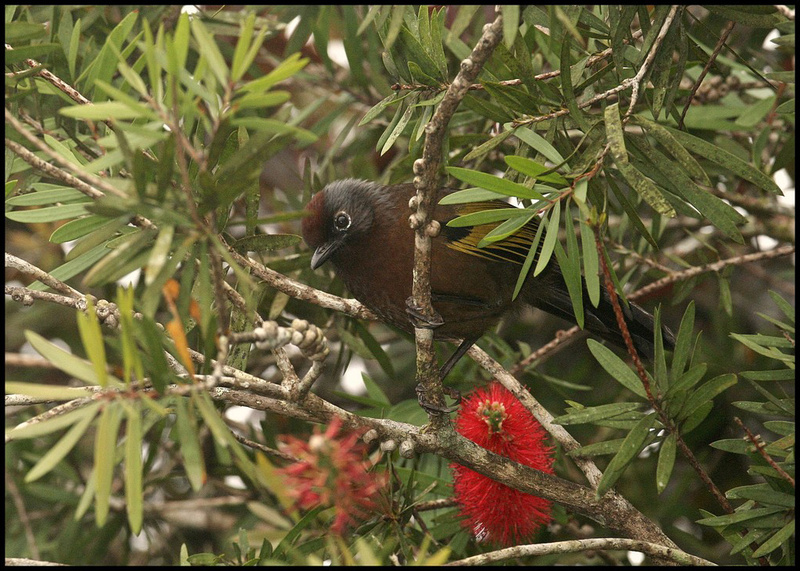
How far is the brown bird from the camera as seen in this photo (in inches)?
137

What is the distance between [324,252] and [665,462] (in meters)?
1.80

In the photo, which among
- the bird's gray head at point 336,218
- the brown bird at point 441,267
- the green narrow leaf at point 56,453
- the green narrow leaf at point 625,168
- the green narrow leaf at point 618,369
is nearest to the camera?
the green narrow leaf at point 56,453

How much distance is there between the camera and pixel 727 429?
455 centimetres

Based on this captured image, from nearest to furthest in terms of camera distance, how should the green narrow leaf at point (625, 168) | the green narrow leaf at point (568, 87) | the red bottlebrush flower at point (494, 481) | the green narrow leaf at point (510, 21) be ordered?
the green narrow leaf at point (510, 21) → the green narrow leaf at point (625, 168) → the green narrow leaf at point (568, 87) → the red bottlebrush flower at point (494, 481)

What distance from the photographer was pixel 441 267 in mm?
3498

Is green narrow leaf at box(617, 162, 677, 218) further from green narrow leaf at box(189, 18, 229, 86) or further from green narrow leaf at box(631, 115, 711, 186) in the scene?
green narrow leaf at box(189, 18, 229, 86)

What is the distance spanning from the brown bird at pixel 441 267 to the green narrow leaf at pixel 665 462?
101cm

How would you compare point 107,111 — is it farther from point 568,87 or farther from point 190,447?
point 568,87

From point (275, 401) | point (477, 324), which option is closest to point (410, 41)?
point (275, 401)

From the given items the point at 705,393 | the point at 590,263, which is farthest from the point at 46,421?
the point at 705,393

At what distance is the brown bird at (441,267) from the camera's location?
347cm

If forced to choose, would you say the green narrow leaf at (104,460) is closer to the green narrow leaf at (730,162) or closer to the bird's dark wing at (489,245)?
the green narrow leaf at (730,162)

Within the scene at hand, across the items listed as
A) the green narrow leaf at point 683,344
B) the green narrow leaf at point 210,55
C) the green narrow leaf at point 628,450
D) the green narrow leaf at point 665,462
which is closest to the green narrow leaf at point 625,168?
the green narrow leaf at point 683,344

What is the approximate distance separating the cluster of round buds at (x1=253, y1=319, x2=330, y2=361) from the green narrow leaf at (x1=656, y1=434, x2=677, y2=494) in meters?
1.02
